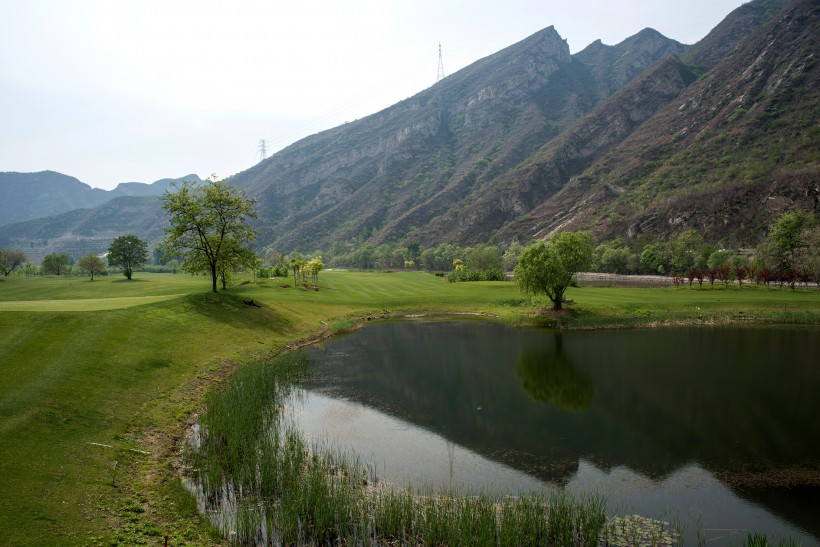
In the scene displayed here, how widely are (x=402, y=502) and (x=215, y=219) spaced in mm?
44875

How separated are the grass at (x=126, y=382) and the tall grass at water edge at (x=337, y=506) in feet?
4.05

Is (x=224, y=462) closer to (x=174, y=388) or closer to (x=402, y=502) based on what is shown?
(x=402, y=502)

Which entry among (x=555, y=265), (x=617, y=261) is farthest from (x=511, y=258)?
(x=555, y=265)

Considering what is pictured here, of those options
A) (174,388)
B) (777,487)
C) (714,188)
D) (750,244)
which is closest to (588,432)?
(777,487)

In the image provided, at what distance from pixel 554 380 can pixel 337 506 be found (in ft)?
73.5

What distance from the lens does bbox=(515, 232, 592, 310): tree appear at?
5844 cm

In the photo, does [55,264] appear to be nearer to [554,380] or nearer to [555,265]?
[555,265]

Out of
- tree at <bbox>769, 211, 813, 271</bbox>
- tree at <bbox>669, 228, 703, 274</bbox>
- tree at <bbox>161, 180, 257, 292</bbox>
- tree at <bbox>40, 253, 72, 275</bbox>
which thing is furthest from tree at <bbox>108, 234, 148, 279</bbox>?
tree at <bbox>769, 211, 813, 271</bbox>

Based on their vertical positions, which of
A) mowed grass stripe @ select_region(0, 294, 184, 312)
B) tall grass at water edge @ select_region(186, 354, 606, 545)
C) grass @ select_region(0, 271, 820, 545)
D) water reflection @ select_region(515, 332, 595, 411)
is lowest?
water reflection @ select_region(515, 332, 595, 411)

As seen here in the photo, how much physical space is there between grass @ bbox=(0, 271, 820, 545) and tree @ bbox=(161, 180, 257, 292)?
5402 millimetres

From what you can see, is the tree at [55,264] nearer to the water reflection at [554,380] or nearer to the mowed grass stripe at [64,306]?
the mowed grass stripe at [64,306]

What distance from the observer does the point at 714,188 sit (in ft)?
476

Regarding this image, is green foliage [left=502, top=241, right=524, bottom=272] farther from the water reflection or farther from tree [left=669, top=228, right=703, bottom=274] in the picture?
the water reflection

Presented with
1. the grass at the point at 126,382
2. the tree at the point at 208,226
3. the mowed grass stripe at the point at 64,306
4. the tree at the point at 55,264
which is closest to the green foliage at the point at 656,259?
the grass at the point at 126,382
